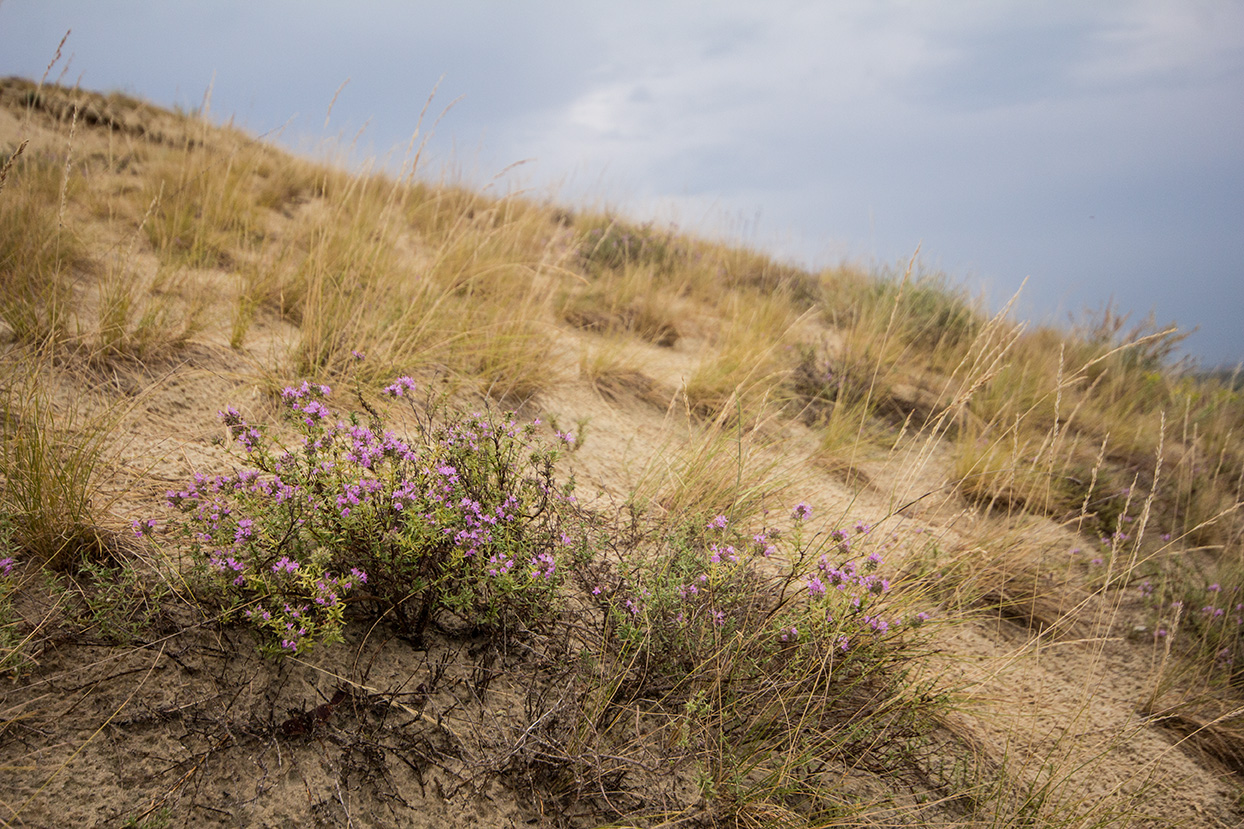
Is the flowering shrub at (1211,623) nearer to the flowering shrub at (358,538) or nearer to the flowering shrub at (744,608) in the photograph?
the flowering shrub at (744,608)

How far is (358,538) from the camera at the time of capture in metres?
1.55

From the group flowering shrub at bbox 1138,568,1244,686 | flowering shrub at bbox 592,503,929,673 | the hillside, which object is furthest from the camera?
flowering shrub at bbox 1138,568,1244,686

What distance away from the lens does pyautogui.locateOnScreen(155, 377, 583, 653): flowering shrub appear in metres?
1.45

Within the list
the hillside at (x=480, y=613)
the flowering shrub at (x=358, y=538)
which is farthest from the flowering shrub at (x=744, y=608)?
the flowering shrub at (x=358, y=538)

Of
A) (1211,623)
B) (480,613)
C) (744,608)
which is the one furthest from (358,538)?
(1211,623)

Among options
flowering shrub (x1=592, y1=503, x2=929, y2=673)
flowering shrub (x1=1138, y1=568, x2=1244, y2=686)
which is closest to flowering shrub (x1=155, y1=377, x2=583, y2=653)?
flowering shrub (x1=592, y1=503, x2=929, y2=673)

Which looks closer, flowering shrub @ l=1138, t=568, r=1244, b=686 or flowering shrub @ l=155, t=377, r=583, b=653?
flowering shrub @ l=155, t=377, r=583, b=653

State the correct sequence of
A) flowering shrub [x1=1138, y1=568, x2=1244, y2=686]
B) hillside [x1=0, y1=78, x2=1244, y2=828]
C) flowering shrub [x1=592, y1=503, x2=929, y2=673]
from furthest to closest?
flowering shrub [x1=1138, y1=568, x2=1244, y2=686] → flowering shrub [x1=592, y1=503, x2=929, y2=673] → hillside [x1=0, y1=78, x2=1244, y2=828]

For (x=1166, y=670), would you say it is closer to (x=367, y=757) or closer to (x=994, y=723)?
(x=994, y=723)

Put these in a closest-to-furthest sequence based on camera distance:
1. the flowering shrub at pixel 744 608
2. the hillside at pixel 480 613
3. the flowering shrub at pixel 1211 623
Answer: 1. the hillside at pixel 480 613
2. the flowering shrub at pixel 744 608
3. the flowering shrub at pixel 1211 623

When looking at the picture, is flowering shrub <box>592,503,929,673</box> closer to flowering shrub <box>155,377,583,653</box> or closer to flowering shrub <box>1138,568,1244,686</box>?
flowering shrub <box>155,377,583,653</box>

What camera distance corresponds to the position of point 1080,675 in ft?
8.41

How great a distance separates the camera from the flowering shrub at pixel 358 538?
1.45 m

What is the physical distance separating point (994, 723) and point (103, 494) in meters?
2.97
